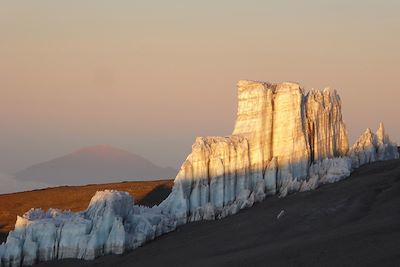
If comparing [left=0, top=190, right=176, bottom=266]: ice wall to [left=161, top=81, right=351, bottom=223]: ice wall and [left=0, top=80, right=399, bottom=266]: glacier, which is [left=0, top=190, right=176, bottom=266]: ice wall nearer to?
[left=0, top=80, right=399, bottom=266]: glacier

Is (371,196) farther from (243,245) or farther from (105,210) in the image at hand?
(105,210)

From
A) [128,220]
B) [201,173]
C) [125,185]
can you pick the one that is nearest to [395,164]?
[201,173]

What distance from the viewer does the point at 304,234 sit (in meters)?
43.5

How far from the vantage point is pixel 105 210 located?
167 ft

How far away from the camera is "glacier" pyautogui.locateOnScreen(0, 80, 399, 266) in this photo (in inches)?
1961

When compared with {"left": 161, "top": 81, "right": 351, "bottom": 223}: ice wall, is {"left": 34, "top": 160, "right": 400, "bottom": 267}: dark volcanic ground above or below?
below

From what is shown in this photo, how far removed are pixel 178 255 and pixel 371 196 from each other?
12119mm

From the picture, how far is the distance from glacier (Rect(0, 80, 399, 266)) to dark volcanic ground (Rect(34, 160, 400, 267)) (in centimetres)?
121

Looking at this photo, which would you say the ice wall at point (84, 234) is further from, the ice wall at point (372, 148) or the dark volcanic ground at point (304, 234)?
the ice wall at point (372, 148)

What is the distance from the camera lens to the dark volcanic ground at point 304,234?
38406mm

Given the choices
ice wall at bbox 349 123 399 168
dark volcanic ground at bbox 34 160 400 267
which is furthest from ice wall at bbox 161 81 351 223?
ice wall at bbox 349 123 399 168

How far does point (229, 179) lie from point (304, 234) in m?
12.5

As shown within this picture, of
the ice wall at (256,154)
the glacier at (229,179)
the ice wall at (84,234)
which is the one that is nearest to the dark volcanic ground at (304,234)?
the ice wall at (84,234)

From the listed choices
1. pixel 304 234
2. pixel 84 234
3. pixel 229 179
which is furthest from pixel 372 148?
pixel 84 234
